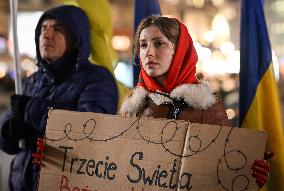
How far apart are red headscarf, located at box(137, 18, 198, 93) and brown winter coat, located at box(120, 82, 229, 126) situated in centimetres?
6

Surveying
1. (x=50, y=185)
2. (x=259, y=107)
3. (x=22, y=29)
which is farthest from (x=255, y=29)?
(x=22, y=29)

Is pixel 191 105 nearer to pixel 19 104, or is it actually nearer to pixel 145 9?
pixel 19 104

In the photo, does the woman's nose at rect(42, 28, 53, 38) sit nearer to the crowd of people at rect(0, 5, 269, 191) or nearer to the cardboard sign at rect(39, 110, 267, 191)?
the crowd of people at rect(0, 5, 269, 191)

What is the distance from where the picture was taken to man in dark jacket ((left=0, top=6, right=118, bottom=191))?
370 cm

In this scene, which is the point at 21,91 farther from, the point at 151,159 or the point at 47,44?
the point at 151,159

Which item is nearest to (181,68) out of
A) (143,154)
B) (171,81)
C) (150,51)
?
(171,81)

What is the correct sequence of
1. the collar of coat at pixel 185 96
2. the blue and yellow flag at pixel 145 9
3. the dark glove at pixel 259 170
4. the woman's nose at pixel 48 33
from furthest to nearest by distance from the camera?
the blue and yellow flag at pixel 145 9 → the woman's nose at pixel 48 33 → the collar of coat at pixel 185 96 → the dark glove at pixel 259 170

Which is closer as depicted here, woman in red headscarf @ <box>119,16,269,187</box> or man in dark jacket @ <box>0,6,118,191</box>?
woman in red headscarf @ <box>119,16,269,187</box>

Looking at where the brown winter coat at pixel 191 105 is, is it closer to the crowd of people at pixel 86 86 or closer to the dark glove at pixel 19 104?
the crowd of people at pixel 86 86

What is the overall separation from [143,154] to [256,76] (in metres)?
1.61

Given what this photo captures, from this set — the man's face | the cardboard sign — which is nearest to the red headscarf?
the cardboard sign

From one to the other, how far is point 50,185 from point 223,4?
56.9 m

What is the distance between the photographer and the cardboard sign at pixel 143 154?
8.18 feet

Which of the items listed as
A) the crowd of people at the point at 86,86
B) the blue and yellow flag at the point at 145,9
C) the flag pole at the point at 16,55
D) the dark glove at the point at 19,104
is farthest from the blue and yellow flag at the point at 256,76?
the flag pole at the point at 16,55
